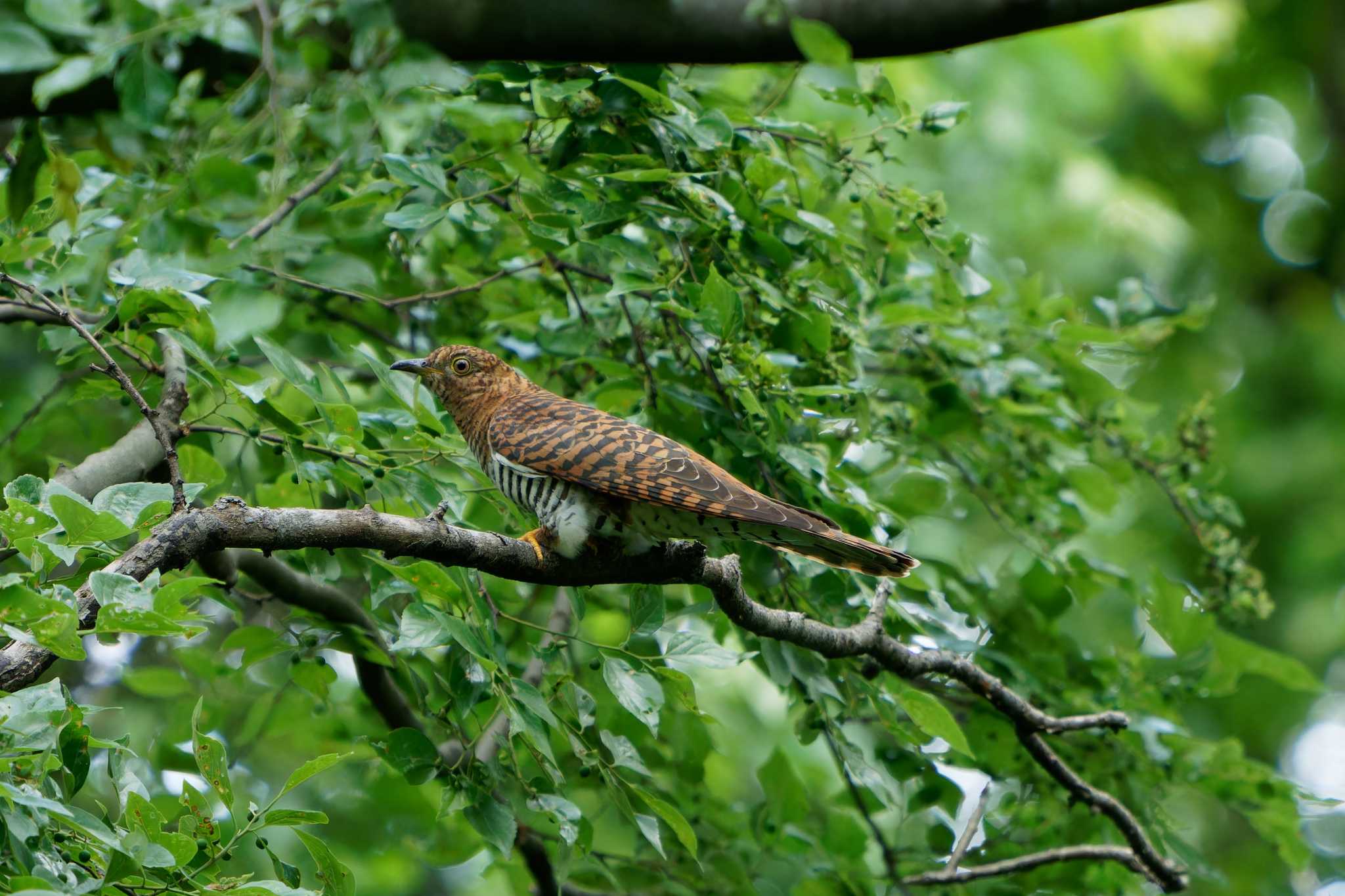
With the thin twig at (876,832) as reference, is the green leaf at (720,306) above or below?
above

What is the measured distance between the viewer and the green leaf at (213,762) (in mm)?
2234

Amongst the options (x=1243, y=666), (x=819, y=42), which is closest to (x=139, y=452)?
(x=819, y=42)

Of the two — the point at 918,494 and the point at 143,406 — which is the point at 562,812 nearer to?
the point at 143,406

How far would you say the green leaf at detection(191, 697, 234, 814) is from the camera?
7.33 ft

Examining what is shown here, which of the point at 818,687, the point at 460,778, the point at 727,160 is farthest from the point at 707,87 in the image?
the point at 460,778

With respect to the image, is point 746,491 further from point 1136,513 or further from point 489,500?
point 1136,513

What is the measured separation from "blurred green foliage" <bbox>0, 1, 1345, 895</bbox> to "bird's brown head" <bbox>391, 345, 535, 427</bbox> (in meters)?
0.18

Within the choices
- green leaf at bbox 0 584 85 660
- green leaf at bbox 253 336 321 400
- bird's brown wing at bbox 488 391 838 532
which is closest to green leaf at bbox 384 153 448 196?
green leaf at bbox 253 336 321 400

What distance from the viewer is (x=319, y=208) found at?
366cm

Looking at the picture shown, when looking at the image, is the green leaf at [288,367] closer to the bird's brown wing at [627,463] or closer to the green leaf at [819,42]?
the bird's brown wing at [627,463]

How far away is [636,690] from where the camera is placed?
9.62 feet

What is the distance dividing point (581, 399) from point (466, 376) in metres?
0.51

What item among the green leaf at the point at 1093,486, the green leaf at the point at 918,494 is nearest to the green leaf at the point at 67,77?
the green leaf at the point at 918,494

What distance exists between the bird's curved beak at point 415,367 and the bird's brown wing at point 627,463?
50 cm
